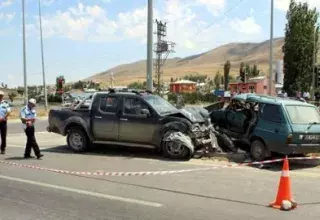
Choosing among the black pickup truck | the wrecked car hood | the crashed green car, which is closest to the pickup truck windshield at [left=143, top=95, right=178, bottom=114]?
the black pickup truck

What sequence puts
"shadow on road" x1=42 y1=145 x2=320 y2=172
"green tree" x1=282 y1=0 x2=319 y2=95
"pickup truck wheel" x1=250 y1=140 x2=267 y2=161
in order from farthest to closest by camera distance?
"green tree" x1=282 y1=0 x2=319 y2=95, "pickup truck wheel" x1=250 y1=140 x2=267 y2=161, "shadow on road" x1=42 y1=145 x2=320 y2=172

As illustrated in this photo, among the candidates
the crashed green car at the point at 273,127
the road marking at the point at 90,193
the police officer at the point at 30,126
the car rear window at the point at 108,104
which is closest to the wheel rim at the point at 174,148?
the crashed green car at the point at 273,127

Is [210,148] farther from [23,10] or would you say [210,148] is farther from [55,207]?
[23,10]

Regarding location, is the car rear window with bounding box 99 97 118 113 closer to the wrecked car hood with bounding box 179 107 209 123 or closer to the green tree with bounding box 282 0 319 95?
the wrecked car hood with bounding box 179 107 209 123

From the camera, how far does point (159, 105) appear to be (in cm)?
1346

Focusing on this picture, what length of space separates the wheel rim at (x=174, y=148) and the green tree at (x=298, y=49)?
3139cm

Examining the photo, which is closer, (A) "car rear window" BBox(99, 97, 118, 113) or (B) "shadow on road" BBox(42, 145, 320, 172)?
(B) "shadow on road" BBox(42, 145, 320, 172)

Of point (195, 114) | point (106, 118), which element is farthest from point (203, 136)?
point (106, 118)

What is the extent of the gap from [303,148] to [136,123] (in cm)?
425

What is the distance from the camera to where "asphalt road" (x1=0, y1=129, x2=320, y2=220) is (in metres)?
7.09

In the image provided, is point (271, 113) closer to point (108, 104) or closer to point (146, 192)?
point (108, 104)

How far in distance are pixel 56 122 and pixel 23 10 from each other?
2703 cm

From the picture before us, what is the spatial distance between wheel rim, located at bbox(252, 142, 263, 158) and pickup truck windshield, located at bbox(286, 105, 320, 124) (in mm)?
1015

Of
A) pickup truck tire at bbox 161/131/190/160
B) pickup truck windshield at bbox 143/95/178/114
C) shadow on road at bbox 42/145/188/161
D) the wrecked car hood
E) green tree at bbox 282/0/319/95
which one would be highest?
green tree at bbox 282/0/319/95
